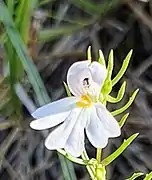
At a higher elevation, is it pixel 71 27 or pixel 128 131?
pixel 71 27

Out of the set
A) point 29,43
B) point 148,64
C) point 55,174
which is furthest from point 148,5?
point 55,174

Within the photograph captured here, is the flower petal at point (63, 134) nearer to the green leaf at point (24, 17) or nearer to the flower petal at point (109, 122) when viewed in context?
the flower petal at point (109, 122)

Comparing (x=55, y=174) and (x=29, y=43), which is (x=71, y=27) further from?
(x=55, y=174)

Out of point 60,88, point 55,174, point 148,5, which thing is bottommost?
point 55,174

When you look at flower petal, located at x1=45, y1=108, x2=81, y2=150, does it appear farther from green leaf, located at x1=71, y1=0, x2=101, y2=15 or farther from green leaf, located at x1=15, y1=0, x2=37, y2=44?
green leaf, located at x1=71, y1=0, x2=101, y2=15

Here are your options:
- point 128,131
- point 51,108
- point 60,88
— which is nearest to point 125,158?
point 128,131

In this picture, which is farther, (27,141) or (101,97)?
(27,141)

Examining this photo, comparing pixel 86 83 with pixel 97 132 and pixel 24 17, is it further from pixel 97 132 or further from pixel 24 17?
pixel 24 17

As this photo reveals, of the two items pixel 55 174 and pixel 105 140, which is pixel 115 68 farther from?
pixel 105 140
